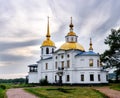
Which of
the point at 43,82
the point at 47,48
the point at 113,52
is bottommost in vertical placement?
the point at 43,82

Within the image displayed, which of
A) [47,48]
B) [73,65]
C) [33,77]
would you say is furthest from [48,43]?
[73,65]

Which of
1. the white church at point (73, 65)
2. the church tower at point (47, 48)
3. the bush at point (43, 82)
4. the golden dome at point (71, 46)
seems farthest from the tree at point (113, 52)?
the church tower at point (47, 48)

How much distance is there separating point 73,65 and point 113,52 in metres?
9.02

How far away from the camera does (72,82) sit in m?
53.8

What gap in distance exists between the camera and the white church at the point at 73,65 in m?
Result: 53.1

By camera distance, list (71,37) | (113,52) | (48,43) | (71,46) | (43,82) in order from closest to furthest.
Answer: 1. (113,52)
2. (71,46)
3. (71,37)
4. (43,82)
5. (48,43)

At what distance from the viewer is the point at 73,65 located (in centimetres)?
5419

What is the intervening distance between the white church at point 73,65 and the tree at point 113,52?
1.78 m

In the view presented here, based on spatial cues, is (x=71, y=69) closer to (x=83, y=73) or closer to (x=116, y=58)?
(x=83, y=73)

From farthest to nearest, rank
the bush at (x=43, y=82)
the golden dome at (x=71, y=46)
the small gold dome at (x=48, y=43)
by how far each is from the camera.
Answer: the small gold dome at (x=48, y=43), the bush at (x=43, y=82), the golden dome at (x=71, y=46)

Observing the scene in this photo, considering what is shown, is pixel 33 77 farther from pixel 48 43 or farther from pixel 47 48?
pixel 48 43

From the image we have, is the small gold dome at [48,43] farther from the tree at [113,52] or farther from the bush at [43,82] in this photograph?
the tree at [113,52]

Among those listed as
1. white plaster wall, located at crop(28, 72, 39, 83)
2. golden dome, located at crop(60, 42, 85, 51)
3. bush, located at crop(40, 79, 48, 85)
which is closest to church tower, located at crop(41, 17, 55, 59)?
white plaster wall, located at crop(28, 72, 39, 83)

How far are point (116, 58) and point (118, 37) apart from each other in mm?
4630
